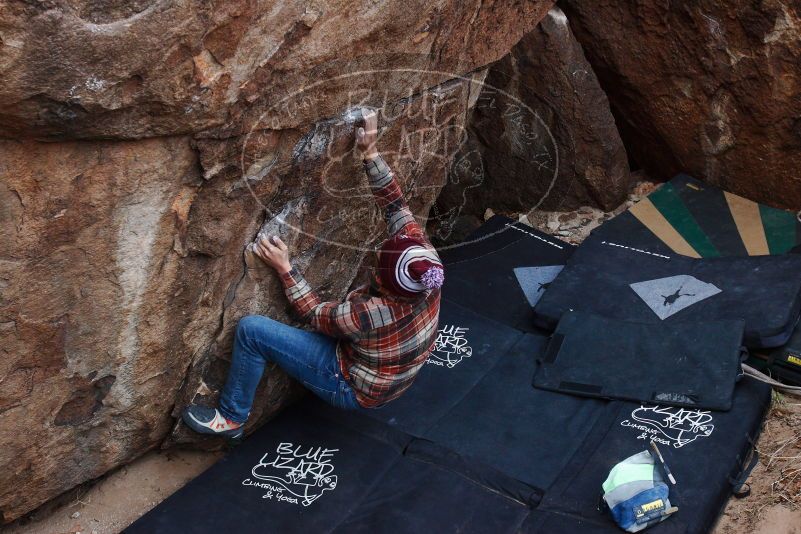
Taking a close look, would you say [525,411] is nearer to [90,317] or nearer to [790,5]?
[90,317]

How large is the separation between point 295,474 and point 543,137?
2458 mm

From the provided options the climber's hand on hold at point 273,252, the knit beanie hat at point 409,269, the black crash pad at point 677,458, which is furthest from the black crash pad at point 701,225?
the climber's hand on hold at point 273,252

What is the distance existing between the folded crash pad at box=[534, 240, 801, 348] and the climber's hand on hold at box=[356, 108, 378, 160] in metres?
1.20

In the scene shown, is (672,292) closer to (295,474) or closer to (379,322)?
(379,322)

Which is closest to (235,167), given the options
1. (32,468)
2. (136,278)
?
(136,278)

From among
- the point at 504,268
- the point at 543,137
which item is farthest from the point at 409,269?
the point at 543,137

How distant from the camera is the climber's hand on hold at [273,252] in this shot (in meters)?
3.29

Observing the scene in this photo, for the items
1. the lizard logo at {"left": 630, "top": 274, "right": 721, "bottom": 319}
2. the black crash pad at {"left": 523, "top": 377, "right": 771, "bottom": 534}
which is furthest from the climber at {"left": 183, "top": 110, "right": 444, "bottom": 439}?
the lizard logo at {"left": 630, "top": 274, "right": 721, "bottom": 319}

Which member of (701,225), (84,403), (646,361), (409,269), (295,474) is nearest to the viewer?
(409,269)

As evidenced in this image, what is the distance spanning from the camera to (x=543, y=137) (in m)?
4.97

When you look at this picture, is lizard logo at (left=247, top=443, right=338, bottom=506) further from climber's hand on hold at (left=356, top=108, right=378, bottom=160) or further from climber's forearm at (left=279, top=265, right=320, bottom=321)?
climber's hand on hold at (left=356, top=108, right=378, bottom=160)

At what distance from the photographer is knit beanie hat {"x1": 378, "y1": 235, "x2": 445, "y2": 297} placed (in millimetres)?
3006

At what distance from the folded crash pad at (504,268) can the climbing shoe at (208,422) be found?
1.33 meters

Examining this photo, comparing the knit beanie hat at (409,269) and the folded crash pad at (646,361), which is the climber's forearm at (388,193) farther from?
the folded crash pad at (646,361)
